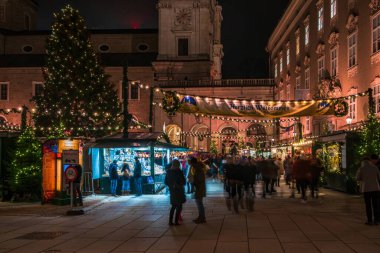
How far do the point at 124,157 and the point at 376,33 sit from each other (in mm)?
13627

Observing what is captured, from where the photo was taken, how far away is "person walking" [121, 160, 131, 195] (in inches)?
925

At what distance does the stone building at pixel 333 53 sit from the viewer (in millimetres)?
25469

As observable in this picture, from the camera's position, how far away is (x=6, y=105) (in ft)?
215

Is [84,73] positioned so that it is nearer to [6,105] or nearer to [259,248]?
[6,105]

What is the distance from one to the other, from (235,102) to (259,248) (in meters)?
11.6

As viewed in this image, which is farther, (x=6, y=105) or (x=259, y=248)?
(x=6, y=105)

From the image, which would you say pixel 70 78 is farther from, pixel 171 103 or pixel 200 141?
pixel 171 103

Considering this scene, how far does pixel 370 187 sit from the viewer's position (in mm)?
12961

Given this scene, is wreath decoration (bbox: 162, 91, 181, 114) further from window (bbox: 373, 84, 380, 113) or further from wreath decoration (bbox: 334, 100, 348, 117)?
window (bbox: 373, 84, 380, 113)

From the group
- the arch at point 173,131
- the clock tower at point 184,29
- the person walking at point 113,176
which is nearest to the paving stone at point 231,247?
the person walking at point 113,176

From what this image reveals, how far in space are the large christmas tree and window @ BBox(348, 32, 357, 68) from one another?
24.1m

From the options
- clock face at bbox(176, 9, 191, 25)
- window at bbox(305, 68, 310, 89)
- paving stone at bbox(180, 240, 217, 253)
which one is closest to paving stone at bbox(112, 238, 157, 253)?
paving stone at bbox(180, 240, 217, 253)

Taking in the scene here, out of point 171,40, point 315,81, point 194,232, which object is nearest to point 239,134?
point 171,40

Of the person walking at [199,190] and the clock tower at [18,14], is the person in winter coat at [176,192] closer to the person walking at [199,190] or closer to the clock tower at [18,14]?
the person walking at [199,190]
